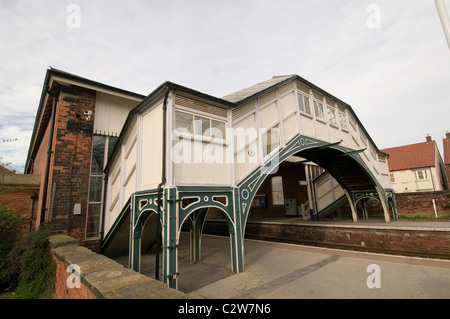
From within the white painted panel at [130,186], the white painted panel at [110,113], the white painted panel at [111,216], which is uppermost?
the white painted panel at [110,113]

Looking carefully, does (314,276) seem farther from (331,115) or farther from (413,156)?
(413,156)

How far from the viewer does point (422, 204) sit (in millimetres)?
15164

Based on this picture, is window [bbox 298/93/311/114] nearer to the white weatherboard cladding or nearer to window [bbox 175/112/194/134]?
the white weatherboard cladding

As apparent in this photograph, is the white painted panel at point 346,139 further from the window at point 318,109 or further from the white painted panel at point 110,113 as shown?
the white painted panel at point 110,113

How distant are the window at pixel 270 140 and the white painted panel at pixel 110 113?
5.34 m

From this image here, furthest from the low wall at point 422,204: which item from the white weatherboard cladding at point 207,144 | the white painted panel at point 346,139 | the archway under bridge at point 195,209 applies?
the white weatherboard cladding at point 207,144

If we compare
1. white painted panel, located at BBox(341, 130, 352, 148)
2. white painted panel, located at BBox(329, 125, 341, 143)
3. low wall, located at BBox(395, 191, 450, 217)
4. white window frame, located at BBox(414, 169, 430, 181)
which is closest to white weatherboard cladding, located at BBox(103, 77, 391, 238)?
white painted panel, located at BBox(329, 125, 341, 143)

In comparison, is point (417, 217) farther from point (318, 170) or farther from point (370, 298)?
point (370, 298)

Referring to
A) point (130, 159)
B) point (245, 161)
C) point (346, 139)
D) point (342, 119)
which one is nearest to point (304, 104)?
point (342, 119)

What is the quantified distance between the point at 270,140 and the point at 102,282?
6259mm

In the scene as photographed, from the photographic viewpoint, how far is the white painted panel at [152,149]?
5.52 metres

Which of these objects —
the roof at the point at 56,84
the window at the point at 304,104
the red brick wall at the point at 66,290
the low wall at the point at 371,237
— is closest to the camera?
the red brick wall at the point at 66,290
